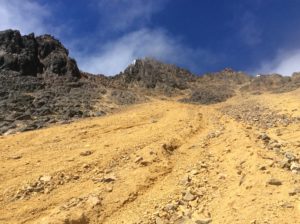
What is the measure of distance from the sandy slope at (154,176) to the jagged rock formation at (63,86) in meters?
8.52

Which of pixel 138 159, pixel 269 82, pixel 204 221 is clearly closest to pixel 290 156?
pixel 204 221

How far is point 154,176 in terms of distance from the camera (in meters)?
14.4

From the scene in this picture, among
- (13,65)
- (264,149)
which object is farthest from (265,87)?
(264,149)

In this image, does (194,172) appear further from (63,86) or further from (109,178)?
(63,86)

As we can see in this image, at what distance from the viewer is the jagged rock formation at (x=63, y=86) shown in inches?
1199

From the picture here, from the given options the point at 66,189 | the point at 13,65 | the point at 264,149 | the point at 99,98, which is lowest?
the point at 66,189

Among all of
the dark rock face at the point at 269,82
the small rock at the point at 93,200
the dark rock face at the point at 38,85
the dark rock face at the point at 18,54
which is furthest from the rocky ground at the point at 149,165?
the dark rock face at the point at 269,82

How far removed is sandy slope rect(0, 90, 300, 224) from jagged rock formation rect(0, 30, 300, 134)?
27.9ft

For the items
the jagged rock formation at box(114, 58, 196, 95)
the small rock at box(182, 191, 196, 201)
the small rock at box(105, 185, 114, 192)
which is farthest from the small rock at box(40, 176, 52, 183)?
the jagged rock formation at box(114, 58, 196, 95)

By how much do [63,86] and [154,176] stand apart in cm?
2537

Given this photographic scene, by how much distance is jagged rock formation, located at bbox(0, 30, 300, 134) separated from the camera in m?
30.5

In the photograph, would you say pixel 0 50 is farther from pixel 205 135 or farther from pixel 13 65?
pixel 205 135

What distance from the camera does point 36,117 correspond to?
95.9 ft

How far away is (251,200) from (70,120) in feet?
61.0
